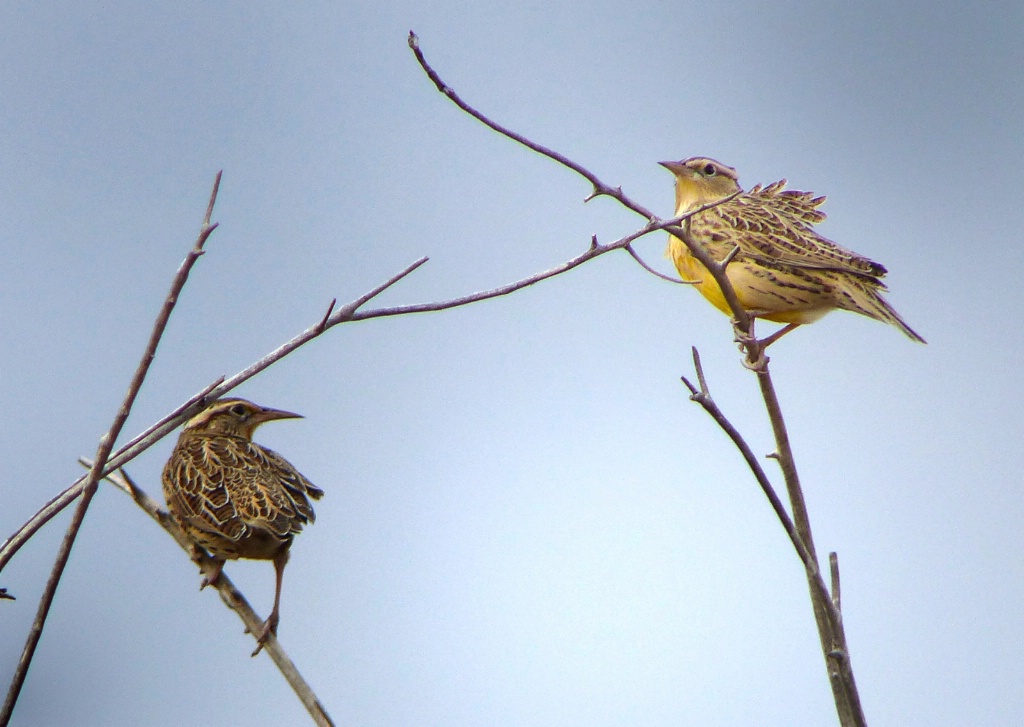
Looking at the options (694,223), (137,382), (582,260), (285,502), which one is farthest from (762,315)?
(137,382)

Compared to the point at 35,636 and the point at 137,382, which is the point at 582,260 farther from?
the point at 35,636

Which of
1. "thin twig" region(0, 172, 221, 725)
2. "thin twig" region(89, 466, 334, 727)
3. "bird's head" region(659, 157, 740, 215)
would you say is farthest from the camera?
"bird's head" region(659, 157, 740, 215)

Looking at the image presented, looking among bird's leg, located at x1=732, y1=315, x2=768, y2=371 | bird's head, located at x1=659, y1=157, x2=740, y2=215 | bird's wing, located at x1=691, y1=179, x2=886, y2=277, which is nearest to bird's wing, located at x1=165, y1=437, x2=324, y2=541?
bird's leg, located at x1=732, y1=315, x2=768, y2=371

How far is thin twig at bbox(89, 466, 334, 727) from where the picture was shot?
1488 mm

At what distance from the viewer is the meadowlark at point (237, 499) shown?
8.14ft

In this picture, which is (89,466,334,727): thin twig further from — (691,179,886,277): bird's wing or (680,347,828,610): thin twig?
(691,179,886,277): bird's wing

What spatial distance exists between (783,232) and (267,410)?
159cm

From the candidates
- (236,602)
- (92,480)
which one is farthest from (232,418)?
(92,480)

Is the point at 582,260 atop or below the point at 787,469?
atop

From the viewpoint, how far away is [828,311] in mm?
3002

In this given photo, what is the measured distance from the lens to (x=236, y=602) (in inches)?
78.2

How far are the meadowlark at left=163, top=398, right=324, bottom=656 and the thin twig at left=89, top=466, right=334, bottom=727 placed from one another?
0.24 feet

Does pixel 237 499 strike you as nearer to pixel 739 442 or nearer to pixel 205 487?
pixel 205 487

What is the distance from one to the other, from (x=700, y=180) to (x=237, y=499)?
69.7 inches
